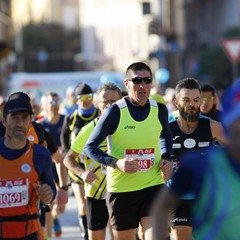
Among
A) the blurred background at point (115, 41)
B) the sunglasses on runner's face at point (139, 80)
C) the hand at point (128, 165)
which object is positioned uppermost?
the blurred background at point (115, 41)

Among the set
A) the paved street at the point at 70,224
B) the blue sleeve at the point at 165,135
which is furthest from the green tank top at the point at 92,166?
the paved street at the point at 70,224

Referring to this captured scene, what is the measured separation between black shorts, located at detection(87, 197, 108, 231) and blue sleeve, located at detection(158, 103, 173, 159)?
121cm

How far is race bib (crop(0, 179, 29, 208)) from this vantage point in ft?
20.3

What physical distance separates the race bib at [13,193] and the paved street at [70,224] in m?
5.79

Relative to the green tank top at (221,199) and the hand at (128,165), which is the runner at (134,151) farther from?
the green tank top at (221,199)

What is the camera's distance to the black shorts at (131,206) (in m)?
7.66

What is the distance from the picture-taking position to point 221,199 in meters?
4.36

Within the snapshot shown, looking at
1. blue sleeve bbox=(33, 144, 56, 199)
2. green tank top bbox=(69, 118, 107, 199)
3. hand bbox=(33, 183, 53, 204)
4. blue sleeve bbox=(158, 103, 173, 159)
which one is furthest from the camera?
green tank top bbox=(69, 118, 107, 199)

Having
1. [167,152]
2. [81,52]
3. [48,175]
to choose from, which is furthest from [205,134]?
[81,52]

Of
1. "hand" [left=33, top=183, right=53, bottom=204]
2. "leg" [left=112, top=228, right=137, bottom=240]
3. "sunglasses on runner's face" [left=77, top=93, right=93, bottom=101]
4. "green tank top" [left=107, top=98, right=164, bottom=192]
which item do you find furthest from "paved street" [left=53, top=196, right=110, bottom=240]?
"hand" [left=33, top=183, right=53, bottom=204]

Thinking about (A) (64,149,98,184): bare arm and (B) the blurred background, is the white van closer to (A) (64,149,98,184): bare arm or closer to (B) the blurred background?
(B) the blurred background

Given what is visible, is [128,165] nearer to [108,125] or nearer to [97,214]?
[108,125]

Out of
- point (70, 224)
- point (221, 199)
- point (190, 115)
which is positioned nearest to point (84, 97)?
point (70, 224)

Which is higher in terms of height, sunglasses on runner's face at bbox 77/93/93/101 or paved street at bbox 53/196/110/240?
sunglasses on runner's face at bbox 77/93/93/101
